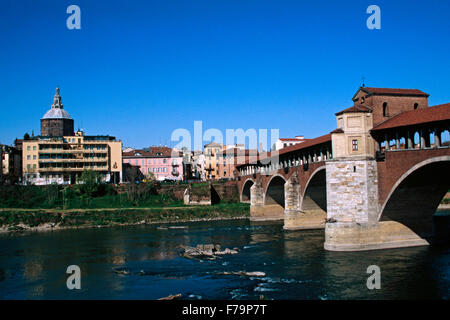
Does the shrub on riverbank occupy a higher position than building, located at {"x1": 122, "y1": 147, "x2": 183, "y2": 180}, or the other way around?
building, located at {"x1": 122, "y1": 147, "x2": 183, "y2": 180}

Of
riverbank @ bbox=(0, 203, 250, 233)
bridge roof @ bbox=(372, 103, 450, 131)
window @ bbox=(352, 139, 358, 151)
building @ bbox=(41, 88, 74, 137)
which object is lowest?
riverbank @ bbox=(0, 203, 250, 233)

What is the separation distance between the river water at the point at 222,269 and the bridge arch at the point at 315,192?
4049 mm

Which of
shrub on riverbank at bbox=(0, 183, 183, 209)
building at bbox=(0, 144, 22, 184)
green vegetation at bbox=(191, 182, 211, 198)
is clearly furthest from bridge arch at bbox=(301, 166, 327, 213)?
building at bbox=(0, 144, 22, 184)

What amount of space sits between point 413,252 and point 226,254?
1465 cm

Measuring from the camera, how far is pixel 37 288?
26266 millimetres

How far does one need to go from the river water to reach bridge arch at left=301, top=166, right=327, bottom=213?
4049 mm

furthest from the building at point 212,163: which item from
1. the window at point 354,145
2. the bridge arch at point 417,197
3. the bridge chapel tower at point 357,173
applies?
the bridge arch at point 417,197

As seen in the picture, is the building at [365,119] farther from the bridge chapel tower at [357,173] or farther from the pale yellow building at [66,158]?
the pale yellow building at [66,158]

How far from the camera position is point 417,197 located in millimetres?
34312

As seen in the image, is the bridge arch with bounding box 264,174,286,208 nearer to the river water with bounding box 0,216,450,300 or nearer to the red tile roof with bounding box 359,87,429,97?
the river water with bounding box 0,216,450,300

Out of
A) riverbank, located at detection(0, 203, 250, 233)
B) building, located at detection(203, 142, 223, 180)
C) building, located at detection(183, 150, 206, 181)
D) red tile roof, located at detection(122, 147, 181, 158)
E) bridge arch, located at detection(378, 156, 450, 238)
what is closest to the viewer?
bridge arch, located at detection(378, 156, 450, 238)

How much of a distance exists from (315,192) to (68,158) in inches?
2193

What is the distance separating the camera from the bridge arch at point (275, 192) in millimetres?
60938

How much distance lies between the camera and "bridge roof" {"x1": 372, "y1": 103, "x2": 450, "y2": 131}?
29.4 metres
